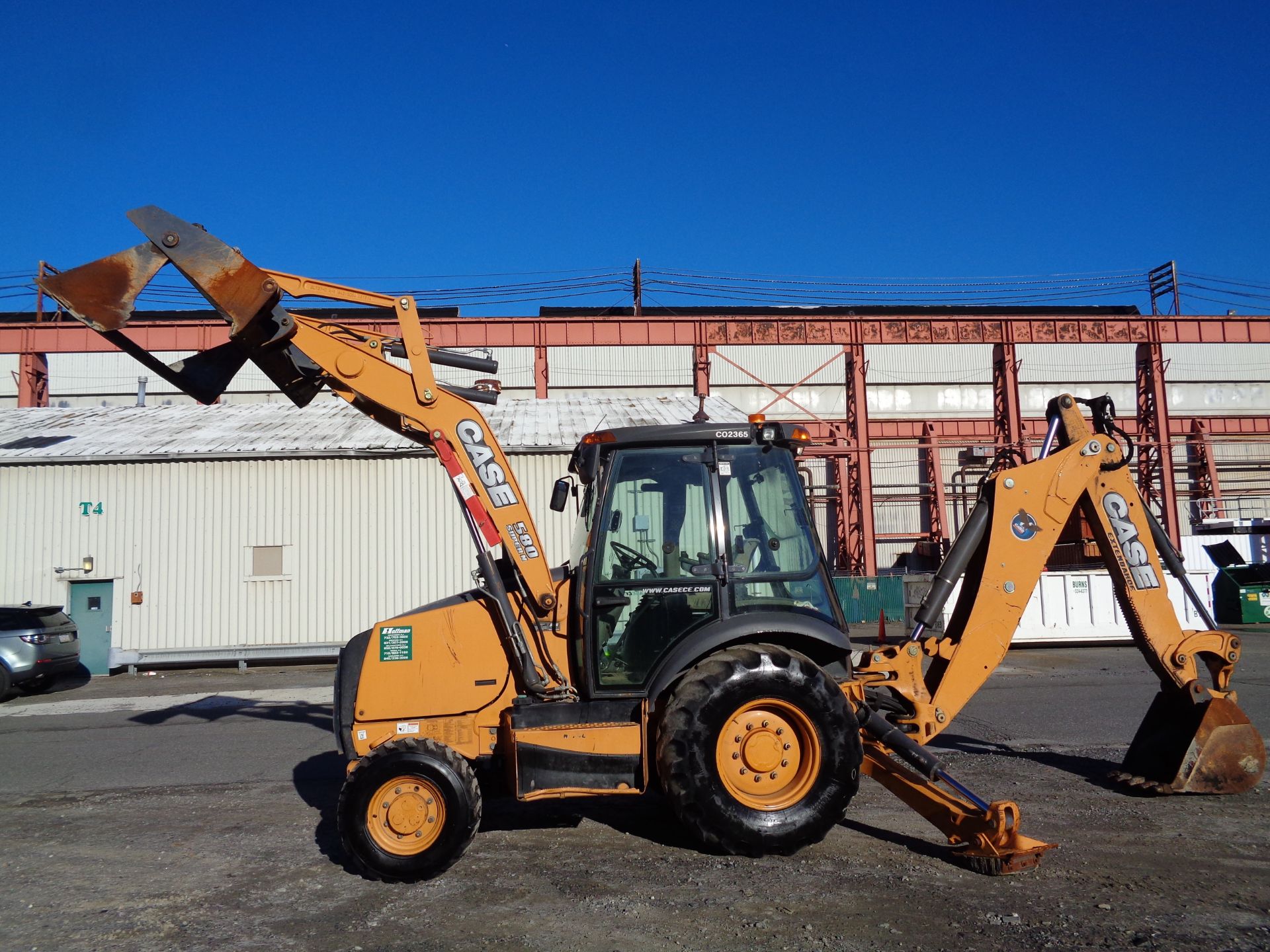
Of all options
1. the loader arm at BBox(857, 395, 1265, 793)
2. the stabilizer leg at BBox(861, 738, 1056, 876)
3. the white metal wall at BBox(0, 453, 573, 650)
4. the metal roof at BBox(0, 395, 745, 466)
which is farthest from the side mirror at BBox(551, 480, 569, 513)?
the white metal wall at BBox(0, 453, 573, 650)

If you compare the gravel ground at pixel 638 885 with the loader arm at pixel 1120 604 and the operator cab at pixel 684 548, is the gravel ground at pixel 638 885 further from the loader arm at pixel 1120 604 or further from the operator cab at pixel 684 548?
the operator cab at pixel 684 548

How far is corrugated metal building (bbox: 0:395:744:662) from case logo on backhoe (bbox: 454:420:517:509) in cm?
1172

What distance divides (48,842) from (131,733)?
15.3 feet

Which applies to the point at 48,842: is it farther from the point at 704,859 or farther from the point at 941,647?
A: the point at 941,647

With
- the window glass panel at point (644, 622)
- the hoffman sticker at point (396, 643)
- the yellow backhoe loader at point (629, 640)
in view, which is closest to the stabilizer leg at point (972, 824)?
the yellow backhoe loader at point (629, 640)

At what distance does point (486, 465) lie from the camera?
220 inches

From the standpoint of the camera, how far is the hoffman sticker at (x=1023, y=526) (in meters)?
6.06

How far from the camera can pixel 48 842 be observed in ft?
19.7

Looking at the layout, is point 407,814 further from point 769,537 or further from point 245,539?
point 245,539

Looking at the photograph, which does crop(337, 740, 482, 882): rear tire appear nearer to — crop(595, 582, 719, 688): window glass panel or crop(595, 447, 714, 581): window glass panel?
crop(595, 582, 719, 688): window glass panel

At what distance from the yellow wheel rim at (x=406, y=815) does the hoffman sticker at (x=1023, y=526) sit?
159 inches

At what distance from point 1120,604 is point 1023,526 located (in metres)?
0.87

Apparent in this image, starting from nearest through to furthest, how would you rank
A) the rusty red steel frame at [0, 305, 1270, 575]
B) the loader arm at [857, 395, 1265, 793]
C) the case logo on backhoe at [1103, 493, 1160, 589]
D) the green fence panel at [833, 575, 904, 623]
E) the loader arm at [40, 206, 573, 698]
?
the loader arm at [40, 206, 573, 698] → the loader arm at [857, 395, 1265, 793] → the case logo on backhoe at [1103, 493, 1160, 589] → the green fence panel at [833, 575, 904, 623] → the rusty red steel frame at [0, 305, 1270, 575]

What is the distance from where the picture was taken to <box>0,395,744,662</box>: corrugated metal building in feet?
56.7
